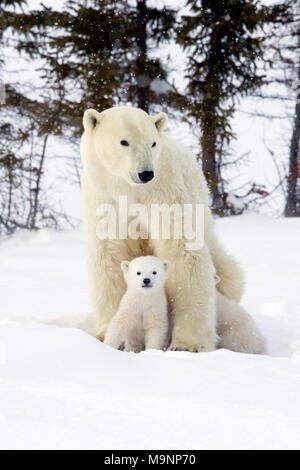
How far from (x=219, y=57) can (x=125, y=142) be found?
Result: 23.4 feet

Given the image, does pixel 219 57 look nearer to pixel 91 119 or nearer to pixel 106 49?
pixel 106 49

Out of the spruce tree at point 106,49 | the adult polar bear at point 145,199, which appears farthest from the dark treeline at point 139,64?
the adult polar bear at point 145,199

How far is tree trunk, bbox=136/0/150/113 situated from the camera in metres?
8.66

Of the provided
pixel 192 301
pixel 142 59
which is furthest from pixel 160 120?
pixel 142 59

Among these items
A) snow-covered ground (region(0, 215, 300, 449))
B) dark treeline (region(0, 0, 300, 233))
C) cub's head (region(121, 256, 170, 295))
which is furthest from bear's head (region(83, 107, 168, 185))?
dark treeline (region(0, 0, 300, 233))

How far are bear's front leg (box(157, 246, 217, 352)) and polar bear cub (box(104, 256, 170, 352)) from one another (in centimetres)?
7

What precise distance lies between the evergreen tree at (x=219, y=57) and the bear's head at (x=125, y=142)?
6005mm

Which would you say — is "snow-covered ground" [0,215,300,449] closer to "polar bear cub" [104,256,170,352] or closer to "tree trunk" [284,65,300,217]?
"polar bear cub" [104,256,170,352]

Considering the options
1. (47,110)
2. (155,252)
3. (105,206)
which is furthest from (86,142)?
(47,110)

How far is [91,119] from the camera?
9.03ft

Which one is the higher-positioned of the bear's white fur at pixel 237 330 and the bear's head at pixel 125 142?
Answer: the bear's head at pixel 125 142

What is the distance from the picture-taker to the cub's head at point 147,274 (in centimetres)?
282

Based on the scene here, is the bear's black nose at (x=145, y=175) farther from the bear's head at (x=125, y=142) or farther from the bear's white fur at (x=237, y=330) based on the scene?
the bear's white fur at (x=237, y=330)

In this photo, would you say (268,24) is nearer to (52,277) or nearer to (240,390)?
(52,277)
